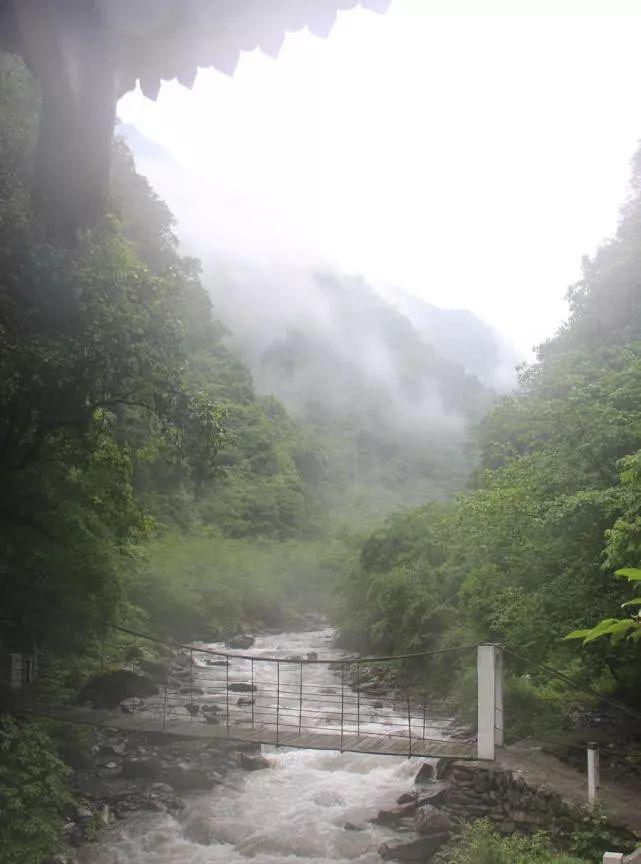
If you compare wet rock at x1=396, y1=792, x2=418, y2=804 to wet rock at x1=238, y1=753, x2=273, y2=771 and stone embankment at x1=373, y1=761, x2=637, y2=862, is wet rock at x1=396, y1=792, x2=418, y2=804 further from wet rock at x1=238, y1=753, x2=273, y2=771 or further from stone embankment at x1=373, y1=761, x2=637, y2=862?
wet rock at x1=238, y1=753, x2=273, y2=771

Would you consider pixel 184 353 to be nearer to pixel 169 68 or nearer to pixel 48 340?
pixel 48 340

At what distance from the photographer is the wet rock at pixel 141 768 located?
32.3 ft

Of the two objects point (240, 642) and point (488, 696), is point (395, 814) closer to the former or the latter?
point (488, 696)

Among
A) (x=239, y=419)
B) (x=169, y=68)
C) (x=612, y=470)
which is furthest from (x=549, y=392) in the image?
(x=239, y=419)

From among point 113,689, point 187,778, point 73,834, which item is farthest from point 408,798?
point 113,689

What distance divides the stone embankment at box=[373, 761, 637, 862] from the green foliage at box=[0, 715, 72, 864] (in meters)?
3.36

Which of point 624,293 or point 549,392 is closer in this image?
point 549,392

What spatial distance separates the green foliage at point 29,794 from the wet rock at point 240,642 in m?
11.5

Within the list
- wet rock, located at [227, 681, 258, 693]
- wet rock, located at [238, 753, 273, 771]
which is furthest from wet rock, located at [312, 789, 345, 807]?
wet rock, located at [227, 681, 258, 693]

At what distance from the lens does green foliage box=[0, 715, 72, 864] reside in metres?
Answer: 7.16

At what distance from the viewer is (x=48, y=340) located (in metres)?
5.83

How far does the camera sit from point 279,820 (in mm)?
8688

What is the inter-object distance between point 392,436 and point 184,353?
65.6 meters

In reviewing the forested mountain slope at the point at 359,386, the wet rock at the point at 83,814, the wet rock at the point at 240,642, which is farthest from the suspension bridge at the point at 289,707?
the forested mountain slope at the point at 359,386
